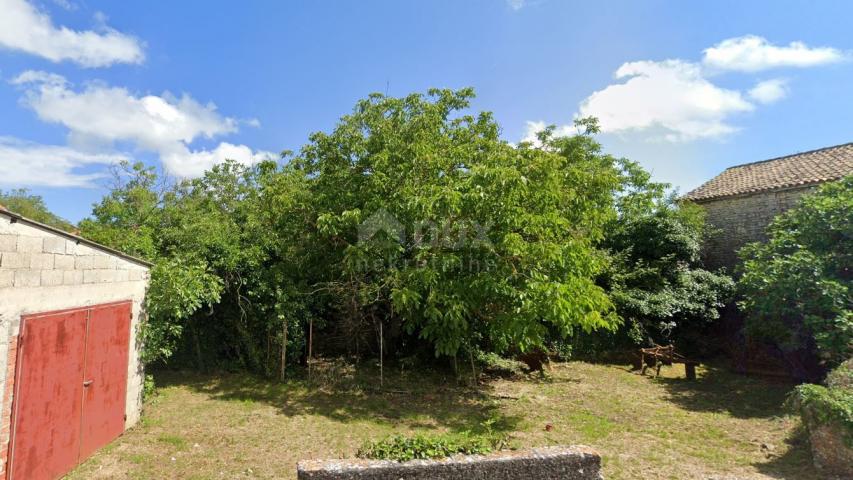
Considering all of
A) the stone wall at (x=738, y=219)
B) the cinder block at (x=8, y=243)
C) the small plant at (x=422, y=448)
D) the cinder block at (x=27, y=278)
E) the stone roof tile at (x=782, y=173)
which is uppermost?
the stone roof tile at (x=782, y=173)

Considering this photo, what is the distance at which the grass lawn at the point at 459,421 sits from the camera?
232 inches

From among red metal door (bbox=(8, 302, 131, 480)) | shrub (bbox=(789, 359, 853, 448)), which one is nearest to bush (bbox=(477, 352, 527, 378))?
shrub (bbox=(789, 359, 853, 448))

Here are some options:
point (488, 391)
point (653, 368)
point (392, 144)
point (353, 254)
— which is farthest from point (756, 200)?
point (353, 254)

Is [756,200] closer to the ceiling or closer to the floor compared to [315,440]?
closer to the ceiling

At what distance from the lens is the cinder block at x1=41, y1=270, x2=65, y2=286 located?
4903 millimetres

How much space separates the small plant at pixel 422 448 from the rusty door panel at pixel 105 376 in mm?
4072

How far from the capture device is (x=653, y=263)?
14.0 metres

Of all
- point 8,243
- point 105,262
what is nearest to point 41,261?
point 8,243

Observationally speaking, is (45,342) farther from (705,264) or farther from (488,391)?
(705,264)

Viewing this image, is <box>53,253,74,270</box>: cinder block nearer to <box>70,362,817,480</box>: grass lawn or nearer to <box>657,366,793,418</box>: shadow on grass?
<box>70,362,817,480</box>: grass lawn

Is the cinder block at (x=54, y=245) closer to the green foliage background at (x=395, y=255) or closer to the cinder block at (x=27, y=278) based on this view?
the cinder block at (x=27, y=278)

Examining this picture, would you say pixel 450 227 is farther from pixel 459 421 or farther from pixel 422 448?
pixel 422 448

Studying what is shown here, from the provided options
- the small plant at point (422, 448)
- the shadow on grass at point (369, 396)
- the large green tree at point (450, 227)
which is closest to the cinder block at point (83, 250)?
the large green tree at point (450, 227)

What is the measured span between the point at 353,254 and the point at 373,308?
2.78m
